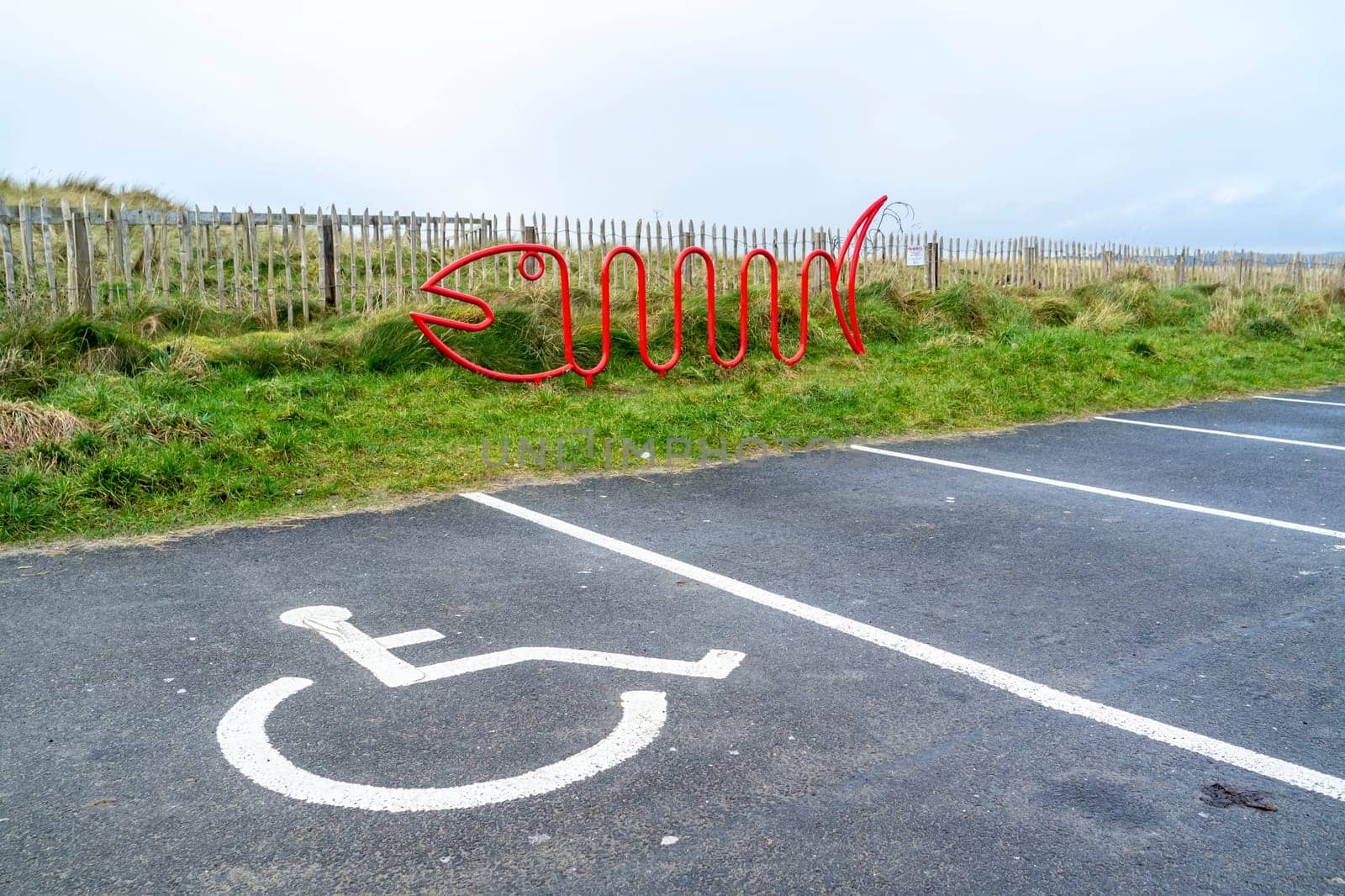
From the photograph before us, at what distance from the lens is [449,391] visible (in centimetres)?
1020

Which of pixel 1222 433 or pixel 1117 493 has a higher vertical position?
pixel 1222 433

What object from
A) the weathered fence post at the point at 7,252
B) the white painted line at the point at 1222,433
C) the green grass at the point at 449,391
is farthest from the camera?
the weathered fence post at the point at 7,252

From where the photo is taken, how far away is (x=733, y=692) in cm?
364

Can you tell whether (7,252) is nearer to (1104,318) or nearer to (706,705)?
(706,705)

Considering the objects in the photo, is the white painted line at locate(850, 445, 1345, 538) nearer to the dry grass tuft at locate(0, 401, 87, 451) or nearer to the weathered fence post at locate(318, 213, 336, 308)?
the dry grass tuft at locate(0, 401, 87, 451)

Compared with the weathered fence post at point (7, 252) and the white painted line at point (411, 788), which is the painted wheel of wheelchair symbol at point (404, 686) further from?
the weathered fence post at point (7, 252)

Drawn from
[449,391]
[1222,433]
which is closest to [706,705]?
[449,391]

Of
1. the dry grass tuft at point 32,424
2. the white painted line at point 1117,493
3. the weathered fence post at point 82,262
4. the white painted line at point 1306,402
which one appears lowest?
the white painted line at point 1117,493

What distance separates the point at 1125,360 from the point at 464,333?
855 cm

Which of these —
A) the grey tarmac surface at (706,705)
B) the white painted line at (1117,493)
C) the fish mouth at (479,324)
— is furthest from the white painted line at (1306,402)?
the fish mouth at (479,324)

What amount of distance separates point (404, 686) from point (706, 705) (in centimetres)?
108

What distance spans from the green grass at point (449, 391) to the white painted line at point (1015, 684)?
250 cm

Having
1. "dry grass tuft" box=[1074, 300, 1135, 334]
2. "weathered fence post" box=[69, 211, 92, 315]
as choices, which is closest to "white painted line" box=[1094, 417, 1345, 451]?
"dry grass tuft" box=[1074, 300, 1135, 334]

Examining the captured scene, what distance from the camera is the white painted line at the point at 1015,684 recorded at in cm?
311
